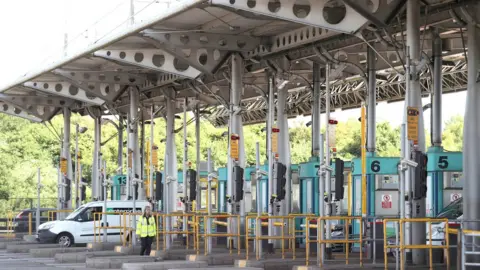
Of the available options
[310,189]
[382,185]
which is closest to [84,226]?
[310,189]

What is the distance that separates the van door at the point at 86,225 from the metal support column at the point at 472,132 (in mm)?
19386

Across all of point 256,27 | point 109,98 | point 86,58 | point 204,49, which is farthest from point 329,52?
point 109,98

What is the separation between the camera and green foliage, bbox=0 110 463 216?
65312 millimetres

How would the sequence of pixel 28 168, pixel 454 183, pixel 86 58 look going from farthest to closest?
pixel 28 168
pixel 86 58
pixel 454 183

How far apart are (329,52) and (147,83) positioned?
463 inches

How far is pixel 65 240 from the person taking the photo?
3881 cm

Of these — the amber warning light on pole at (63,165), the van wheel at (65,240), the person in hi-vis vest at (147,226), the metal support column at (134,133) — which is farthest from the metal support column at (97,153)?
the person in hi-vis vest at (147,226)

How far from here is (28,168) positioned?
6588 centimetres

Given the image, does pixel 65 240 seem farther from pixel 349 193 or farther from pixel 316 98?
pixel 349 193

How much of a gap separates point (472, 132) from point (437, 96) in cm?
597

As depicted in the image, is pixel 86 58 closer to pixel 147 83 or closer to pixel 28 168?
pixel 147 83

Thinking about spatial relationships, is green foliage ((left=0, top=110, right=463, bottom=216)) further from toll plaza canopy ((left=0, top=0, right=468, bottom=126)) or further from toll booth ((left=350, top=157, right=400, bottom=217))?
toll booth ((left=350, top=157, right=400, bottom=217))

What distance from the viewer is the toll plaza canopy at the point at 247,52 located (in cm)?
2375

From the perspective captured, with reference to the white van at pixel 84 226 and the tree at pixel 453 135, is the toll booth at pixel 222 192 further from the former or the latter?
the tree at pixel 453 135
